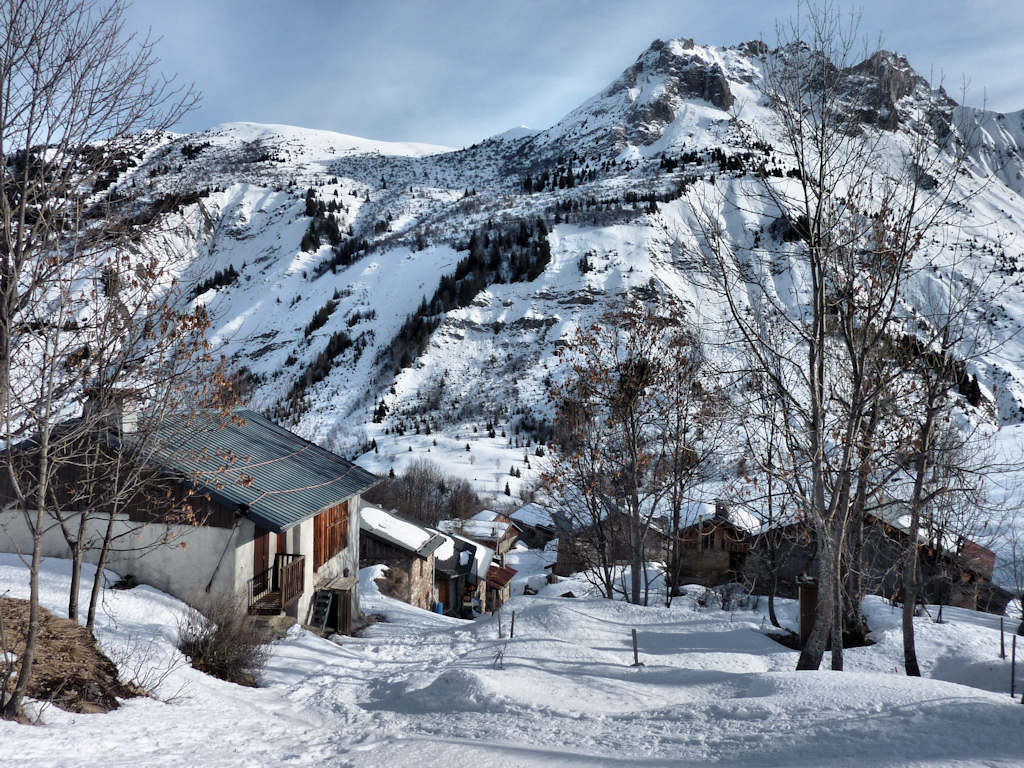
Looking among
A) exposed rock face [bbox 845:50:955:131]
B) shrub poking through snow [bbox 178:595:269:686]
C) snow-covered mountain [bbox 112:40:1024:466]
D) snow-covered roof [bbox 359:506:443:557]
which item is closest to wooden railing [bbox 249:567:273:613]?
shrub poking through snow [bbox 178:595:269:686]

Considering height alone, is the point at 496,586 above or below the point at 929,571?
below

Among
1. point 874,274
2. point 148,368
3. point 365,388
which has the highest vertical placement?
point 365,388

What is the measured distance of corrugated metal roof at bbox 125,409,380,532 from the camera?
35.4ft

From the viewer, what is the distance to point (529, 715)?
8102mm

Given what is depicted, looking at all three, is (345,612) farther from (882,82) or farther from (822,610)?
(882,82)

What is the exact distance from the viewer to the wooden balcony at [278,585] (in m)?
15.2

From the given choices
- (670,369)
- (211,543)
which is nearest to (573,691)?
(211,543)

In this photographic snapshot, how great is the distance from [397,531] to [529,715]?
73.5 feet

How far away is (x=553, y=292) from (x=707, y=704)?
124705 mm

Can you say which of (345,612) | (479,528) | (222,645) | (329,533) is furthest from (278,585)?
(479,528)

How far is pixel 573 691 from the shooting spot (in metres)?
9.35

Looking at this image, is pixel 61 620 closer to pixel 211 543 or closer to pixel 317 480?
pixel 211 543

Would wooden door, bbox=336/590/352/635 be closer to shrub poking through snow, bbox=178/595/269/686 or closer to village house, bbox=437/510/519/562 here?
shrub poking through snow, bbox=178/595/269/686

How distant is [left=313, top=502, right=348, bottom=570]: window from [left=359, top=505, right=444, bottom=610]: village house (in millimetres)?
4925
